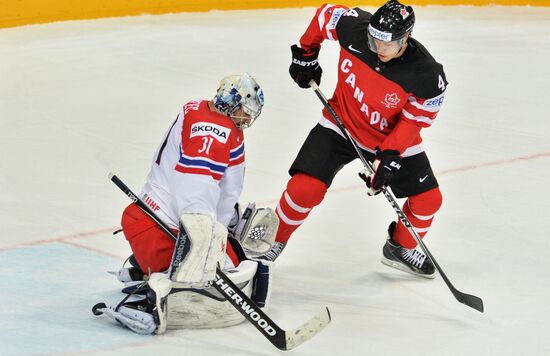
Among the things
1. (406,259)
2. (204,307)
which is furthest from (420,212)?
(204,307)

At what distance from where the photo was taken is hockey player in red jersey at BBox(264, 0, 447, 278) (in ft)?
13.0

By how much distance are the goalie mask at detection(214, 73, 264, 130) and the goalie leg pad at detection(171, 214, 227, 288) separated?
41 centimetres

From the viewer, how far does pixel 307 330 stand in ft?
11.1

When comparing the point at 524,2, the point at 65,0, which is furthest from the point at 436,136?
→ the point at 524,2

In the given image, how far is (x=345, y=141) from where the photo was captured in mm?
4211

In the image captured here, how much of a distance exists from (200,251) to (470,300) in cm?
112

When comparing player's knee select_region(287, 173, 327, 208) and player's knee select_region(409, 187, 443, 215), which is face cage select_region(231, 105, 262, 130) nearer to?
player's knee select_region(287, 173, 327, 208)

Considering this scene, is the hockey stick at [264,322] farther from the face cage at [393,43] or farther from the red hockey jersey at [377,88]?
the face cage at [393,43]

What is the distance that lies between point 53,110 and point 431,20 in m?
4.40

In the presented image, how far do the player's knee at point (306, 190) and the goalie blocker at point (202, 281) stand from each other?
30 cm

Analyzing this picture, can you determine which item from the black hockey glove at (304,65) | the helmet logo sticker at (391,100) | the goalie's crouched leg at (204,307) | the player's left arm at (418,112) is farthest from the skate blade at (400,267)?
the goalie's crouched leg at (204,307)

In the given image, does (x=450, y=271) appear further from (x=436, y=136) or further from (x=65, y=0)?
(x=65, y=0)

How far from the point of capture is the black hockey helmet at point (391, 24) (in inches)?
152

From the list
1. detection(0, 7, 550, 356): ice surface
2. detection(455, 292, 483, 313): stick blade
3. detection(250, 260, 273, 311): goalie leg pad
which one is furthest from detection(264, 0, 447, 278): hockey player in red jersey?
detection(250, 260, 273, 311): goalie leg pad
